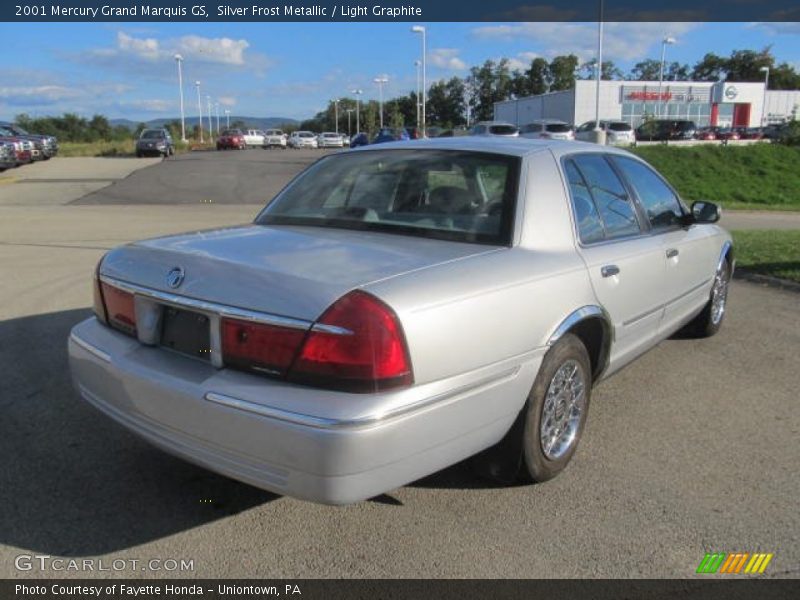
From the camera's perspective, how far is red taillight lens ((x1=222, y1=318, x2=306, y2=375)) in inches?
100

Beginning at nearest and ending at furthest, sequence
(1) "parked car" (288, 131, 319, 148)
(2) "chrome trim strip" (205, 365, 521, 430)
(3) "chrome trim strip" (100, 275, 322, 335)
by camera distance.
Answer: (2) "chrome trim strip" (205, 365, 521, 430), (3) "chrome trim strip" (100, 275, 322, 335), (1) "parked car" (288, 131, 319, 148)

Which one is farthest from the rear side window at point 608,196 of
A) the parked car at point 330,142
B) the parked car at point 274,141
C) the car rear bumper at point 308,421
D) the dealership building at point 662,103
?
the parked car at point 274,141

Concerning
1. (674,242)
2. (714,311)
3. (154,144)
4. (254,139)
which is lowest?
(714,311)

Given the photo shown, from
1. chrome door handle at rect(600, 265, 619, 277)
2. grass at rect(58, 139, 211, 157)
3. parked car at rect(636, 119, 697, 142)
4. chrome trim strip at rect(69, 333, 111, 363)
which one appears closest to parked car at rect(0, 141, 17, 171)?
grass at rect(58, 139, 211, 157)

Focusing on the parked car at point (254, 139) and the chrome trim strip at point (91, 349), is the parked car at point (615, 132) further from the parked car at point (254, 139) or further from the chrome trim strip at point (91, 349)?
the parked car at point (254, 139)

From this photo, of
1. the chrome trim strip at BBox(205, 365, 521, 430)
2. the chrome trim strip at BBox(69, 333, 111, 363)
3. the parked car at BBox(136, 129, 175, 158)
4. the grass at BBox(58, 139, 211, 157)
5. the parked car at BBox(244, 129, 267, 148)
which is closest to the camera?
the chrome trim strip at BBox(205, 365, 521, 430)

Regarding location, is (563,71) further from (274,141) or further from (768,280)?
(768,280)

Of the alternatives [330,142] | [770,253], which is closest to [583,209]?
Result: [770,253]

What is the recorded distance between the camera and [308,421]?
2416 mm

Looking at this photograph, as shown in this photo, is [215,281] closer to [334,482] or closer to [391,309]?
[391,309]

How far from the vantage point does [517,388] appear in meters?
3.01

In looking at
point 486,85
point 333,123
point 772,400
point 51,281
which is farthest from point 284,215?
point 333,123

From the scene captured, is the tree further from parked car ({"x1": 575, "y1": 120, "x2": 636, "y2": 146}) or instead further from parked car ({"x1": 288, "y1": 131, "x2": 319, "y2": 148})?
parked car ({"x1": 575, "y1": 120, "x2": 636, "y2": 146})

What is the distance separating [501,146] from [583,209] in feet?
1.81
